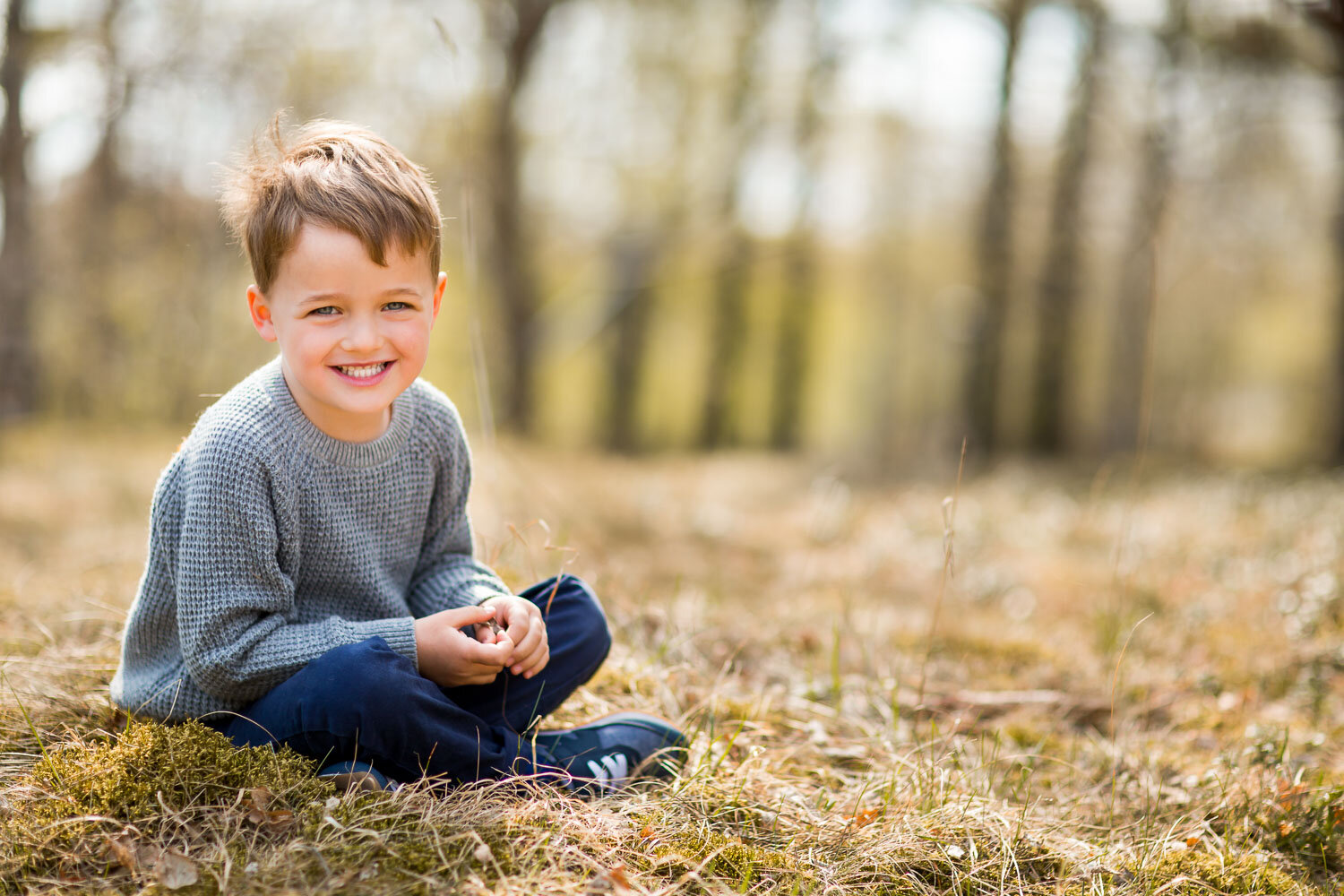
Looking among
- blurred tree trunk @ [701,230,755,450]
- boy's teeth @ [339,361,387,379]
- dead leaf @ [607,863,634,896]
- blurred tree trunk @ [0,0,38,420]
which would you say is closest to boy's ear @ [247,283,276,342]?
boy's teeth @ [339,361,387,379]

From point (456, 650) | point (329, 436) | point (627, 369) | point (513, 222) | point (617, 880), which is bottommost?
point (617, 880)

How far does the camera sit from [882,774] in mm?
2406

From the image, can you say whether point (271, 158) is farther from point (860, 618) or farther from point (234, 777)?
point (860, 618)

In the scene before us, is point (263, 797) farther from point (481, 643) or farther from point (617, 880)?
point (617, 880)

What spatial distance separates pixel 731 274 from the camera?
59.1 ft

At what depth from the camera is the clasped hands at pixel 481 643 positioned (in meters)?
2.00

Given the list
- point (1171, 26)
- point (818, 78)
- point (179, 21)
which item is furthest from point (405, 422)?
point (818, 78)

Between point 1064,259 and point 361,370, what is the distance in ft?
37.6

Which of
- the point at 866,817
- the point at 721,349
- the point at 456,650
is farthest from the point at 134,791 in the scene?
the point at 721,349

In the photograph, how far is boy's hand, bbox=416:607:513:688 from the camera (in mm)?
1995

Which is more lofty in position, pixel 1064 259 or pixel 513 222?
pixel 513 222

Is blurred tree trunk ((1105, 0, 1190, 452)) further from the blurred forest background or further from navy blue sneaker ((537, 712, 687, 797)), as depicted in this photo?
navy blue sneaker ((537, 712, 687, 797))

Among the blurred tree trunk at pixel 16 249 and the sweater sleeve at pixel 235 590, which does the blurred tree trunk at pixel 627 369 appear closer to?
the blurred tree trunk at pixel 16 249

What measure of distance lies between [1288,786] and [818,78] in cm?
1301
